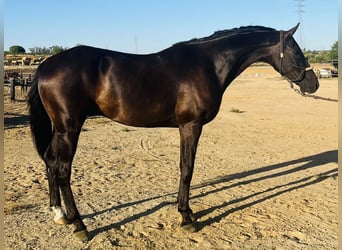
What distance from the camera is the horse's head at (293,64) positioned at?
14.9 ft

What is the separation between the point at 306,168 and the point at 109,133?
5.57 metres

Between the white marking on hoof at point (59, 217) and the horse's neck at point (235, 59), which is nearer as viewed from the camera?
the white marking on hoof at point (59, 217)

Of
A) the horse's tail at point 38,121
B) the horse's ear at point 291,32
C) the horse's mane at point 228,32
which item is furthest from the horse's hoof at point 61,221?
the horse's ear at point 291,32

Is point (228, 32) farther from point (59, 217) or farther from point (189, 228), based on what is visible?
point (59, 217)

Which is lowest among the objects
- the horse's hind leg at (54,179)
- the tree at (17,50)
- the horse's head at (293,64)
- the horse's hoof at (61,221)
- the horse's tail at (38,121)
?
the horse's hoof at (61,221)

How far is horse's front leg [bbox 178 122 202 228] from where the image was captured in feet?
14.0

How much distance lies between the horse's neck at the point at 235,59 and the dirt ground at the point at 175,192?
115cm

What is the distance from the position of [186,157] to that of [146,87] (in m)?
0.95

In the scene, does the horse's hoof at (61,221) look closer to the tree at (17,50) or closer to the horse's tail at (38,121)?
the horse's tail at (38,121)

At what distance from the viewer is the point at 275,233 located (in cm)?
412

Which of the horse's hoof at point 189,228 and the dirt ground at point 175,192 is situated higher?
the horse's hoof at point 189,228

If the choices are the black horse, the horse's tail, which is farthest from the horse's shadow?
the horse's tail

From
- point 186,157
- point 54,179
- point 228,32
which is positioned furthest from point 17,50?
point 186,157

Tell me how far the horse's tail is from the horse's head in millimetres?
2939
